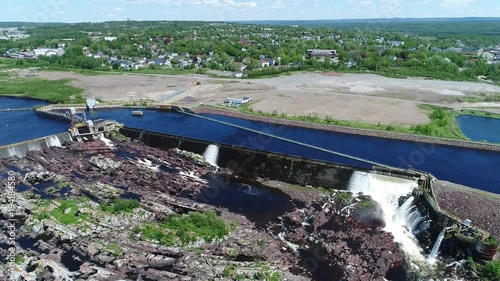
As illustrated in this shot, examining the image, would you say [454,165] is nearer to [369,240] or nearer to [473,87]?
[369,240]

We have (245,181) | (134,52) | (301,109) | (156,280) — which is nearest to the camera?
(156,280)

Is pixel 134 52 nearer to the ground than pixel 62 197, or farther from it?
farther from it

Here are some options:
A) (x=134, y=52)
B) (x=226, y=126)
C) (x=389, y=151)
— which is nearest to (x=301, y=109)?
(x=226, y=126)

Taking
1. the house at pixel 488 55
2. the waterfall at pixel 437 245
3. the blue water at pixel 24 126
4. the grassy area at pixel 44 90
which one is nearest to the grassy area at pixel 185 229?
the waterfall at pixel 437 245

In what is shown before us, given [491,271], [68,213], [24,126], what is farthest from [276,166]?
[24,126]

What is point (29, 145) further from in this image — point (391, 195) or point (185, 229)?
point (391, 195)

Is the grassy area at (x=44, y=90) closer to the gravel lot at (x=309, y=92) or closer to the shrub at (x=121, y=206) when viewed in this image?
the gravel lot at (x=309, y=92)
